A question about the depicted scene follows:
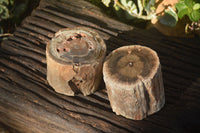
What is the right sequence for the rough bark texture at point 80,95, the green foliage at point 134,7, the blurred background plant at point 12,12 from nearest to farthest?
1. the rough bark texture at point 80,95
2. the green foliage at point 134,7
3. the blurred background plant at point 12,12

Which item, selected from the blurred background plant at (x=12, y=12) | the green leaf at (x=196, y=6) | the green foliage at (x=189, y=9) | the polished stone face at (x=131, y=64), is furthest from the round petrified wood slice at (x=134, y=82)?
the blurred background plant at (x=12, y=12)

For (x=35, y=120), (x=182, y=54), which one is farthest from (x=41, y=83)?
(x=182, y=54)

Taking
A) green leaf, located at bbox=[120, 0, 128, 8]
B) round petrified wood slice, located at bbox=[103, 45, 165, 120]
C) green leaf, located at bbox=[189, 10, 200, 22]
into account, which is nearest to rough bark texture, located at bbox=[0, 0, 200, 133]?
round petrified wood slice, located at bbox=[103, 45, 165, 120]

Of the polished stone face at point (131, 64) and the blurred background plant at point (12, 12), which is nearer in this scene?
the polished stone face at point (131, 64)

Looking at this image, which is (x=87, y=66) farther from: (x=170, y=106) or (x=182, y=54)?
(x=182, y=54)

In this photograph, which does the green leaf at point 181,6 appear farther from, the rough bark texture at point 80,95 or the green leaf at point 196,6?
the rough bark texture at point 80,95

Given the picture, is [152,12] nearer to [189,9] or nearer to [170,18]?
[170,18]

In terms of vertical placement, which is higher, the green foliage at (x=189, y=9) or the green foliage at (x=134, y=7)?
the green foliage at (x=189, y=9)
